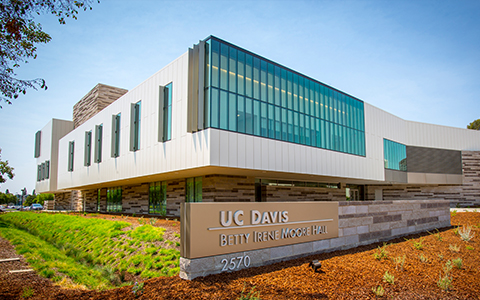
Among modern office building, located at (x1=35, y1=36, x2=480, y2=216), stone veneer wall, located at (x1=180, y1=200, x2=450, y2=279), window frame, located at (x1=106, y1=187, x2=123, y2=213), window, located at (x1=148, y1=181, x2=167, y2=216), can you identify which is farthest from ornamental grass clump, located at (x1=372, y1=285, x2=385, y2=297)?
window frame, located at (x1=106, y1=187, x2=123, y2=213)

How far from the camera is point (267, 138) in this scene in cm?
1894

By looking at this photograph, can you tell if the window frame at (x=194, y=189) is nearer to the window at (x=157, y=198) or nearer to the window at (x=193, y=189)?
the window at (x=193, y=189)

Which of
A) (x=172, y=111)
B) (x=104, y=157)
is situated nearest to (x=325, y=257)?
(x=172, y=111)

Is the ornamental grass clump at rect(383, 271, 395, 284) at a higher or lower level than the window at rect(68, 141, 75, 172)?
lower

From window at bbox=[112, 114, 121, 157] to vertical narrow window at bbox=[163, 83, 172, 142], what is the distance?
24.8 ft

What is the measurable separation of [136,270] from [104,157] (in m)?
19.3

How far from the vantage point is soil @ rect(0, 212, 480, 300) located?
21.1 feet

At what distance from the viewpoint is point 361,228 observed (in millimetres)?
11719

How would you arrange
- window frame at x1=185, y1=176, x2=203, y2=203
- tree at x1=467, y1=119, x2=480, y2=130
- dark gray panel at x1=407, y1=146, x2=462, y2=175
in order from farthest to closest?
tree at x1=467, y1=119, x2=480, y2=130, dark gray panel at x1=407, y1=146, x2=462, y2=175, window frame at x1=185, y1=176, x2=203, y2=203

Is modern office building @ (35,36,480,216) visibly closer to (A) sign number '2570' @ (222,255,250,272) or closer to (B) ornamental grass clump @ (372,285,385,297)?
(A) sign number '2570' @ (222,255,250,272)

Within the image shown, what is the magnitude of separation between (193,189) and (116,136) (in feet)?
28.0

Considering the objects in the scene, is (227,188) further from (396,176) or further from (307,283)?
(396,176)

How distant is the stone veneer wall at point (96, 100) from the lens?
41.2 m

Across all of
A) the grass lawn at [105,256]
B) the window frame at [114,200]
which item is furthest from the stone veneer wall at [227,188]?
the window frame at [114,200]
